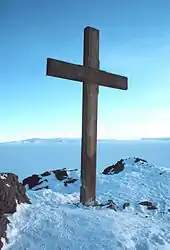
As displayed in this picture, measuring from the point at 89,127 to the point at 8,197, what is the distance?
1.71 meters

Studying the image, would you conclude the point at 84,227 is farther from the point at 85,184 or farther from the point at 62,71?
the point at 62,71

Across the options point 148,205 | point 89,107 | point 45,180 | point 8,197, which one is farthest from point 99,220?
point 45,180

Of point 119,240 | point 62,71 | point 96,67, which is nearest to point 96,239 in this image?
point 119,240

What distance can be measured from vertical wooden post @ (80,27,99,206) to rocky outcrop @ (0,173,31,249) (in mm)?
977

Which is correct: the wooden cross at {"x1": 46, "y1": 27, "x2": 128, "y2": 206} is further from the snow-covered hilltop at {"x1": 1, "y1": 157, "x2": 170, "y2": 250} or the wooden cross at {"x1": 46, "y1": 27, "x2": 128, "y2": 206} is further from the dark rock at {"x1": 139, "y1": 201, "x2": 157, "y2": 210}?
the dark rock at {"x1": 139, "y1": 201, "x2": 157, "y2": 210}

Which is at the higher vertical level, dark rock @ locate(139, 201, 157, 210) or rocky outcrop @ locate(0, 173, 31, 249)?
rocky outcrop @ locate(0, 173, 31, 249)

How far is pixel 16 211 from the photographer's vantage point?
3830 mm

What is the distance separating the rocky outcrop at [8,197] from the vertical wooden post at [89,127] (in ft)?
3.21

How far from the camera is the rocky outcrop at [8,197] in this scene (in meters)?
3.36

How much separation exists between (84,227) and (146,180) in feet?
12.0

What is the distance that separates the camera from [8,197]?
381 centimetres

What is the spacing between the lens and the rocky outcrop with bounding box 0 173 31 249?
3355mm

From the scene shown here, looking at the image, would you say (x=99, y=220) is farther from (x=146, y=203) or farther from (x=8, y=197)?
(x=146, y=203)

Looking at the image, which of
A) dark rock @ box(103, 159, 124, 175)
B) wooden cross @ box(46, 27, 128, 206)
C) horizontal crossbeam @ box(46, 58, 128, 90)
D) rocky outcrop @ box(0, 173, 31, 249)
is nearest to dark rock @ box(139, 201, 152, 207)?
wooden cross @ box(46, 27, 128, 206)
